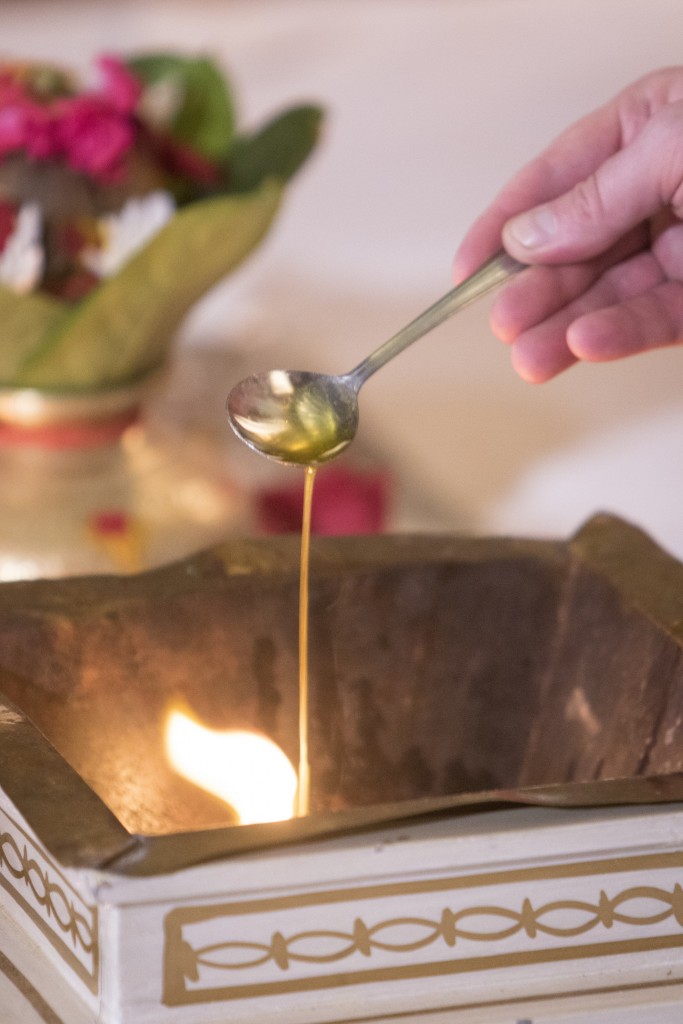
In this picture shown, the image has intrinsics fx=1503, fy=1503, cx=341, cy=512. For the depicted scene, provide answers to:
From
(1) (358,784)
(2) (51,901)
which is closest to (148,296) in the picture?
(1) (358,784)

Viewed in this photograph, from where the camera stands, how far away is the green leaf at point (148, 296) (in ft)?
3.67

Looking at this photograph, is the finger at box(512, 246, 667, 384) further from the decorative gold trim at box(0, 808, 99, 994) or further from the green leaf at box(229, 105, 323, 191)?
the green leaf at box(229, 105, 323, 191)

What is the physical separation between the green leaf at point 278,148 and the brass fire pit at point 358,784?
668 mm

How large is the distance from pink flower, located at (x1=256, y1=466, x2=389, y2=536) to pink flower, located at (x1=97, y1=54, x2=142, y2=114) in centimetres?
34

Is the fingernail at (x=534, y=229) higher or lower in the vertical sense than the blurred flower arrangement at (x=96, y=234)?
lower

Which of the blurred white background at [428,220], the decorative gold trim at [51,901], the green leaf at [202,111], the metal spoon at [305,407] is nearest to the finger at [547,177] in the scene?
the metal spoon at [305,407]

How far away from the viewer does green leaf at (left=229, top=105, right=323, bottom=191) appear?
1.29 m

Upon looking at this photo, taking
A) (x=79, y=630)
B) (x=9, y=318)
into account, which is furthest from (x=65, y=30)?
(x=79, y=630)

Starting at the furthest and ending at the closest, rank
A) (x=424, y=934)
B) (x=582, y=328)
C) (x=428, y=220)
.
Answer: (x=428, y=220), (x=582, y=328), (x=424, y=934)

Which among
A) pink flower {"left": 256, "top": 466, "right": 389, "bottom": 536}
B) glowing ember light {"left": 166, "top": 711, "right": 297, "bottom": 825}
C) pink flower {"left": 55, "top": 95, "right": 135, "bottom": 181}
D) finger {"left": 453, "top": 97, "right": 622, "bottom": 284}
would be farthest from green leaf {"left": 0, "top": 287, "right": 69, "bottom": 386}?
glowing ember light {"left": 166, "top": 711, "right": 297, "bottom": 825}

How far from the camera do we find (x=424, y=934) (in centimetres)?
51

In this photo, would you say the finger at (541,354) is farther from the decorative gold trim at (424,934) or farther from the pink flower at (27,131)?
the pink flower at (27,131)

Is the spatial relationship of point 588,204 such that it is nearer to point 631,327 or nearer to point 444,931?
point 631,327

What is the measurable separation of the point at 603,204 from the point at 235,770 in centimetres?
32
